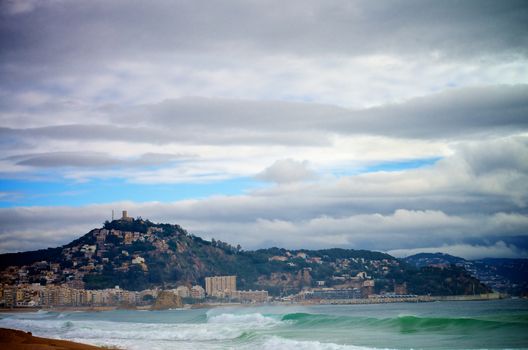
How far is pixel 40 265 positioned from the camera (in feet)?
453

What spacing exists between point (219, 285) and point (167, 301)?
19874mm

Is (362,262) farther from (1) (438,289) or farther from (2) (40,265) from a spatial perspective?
(2) (40,265)

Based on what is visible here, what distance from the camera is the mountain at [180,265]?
438 feet

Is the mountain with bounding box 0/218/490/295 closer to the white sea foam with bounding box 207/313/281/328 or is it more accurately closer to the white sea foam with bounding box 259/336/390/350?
the white sea foam with bounding box 207/313/281/328

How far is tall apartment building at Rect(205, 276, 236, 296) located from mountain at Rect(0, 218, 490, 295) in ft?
11.4

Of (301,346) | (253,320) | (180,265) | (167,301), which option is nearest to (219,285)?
(180,265)

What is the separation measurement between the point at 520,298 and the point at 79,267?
303ft

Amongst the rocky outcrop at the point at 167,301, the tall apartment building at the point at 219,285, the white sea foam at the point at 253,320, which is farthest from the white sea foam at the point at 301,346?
the tall apartment building at the point at 219,285

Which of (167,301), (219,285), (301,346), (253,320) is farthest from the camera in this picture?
(219,285)

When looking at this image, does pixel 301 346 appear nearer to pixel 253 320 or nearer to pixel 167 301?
pixel 253 320

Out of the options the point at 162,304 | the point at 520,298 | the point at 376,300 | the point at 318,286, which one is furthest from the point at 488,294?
the point at 162,304

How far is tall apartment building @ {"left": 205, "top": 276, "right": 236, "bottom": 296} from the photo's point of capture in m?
135

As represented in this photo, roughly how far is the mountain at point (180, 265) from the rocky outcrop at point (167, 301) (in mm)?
13597

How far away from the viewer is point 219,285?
138 m
